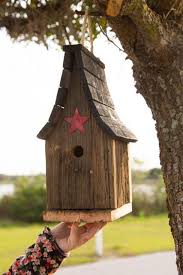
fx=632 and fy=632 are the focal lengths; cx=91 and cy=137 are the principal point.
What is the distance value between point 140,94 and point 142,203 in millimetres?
13216

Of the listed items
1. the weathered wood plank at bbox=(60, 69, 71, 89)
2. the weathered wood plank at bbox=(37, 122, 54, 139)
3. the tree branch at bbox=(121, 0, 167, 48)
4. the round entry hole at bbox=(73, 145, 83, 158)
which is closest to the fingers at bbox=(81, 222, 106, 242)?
the round entry hole at bbox=(73, 145, 83, 158)

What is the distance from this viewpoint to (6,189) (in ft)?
54.4

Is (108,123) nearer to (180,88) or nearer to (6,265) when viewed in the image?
(180,88)

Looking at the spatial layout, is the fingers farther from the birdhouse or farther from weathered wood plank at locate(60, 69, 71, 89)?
weathered wood plank at locate(60, 69, 71, 89)

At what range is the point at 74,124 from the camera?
7.34ft

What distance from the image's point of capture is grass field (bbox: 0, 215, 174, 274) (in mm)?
9633

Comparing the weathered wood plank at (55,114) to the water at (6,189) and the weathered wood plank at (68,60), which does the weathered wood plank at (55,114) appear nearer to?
the weathered wood plank at (68,60)

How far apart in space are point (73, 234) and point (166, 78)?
2.10ft

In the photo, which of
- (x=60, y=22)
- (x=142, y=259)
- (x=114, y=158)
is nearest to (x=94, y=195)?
(x=114, y=158)

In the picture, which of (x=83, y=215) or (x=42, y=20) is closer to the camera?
(x=83, y=215)

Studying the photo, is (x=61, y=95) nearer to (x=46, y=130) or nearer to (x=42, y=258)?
(x=46, y=130)

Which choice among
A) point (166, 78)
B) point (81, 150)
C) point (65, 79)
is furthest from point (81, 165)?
point (166, 78)

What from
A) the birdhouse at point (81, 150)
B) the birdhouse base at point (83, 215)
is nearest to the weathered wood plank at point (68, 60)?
the birdhouse at point (81, 150)

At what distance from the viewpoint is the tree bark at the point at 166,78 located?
214 centimetres
